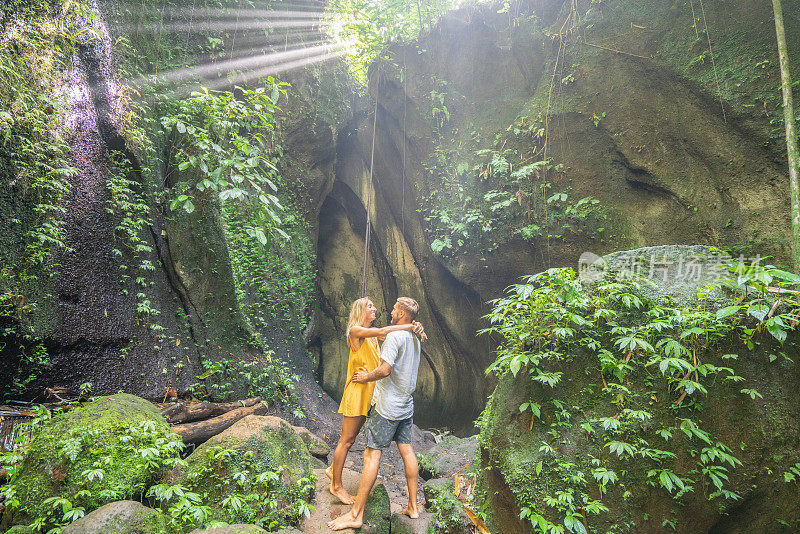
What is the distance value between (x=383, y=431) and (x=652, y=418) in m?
2.15

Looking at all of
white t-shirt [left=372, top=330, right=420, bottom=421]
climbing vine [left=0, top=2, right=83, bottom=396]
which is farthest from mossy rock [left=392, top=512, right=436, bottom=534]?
climbing vine [left=0, top=2, right=83, bottom=396]

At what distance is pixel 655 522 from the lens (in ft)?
8.28

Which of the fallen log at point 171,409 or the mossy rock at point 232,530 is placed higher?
the fallen log at point 171,409

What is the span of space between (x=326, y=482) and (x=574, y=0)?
8359 millimetres

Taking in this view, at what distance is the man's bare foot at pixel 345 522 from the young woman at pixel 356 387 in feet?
1.20

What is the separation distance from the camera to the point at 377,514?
11.1 feet

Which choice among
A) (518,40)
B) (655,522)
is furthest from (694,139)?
(655,522)

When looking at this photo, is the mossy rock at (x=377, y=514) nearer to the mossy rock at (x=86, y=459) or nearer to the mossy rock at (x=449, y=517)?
the mossy rock at (x=449, y=517)

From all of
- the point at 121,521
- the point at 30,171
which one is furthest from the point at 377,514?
the point at 30,171

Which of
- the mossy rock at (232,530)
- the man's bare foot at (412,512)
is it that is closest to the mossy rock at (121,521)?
the mossy rock at (232,530)

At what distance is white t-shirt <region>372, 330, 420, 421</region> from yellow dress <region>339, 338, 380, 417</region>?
152mm

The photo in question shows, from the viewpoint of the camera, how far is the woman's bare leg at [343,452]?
354 cm

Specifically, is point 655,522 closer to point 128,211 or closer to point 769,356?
point 769,356

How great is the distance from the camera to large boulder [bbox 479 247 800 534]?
2.45 meters
